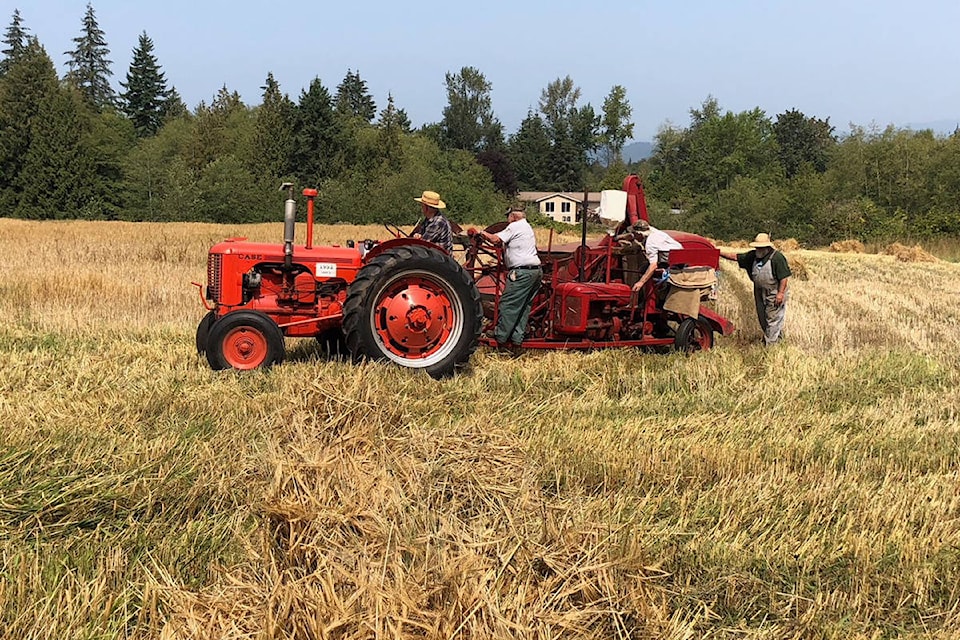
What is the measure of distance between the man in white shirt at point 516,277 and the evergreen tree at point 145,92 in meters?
73.1

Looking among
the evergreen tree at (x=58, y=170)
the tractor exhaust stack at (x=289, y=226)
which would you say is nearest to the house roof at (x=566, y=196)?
the tractor exhaust stack at (x=289, y=226)

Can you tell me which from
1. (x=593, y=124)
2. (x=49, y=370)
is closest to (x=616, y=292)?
(x=49, y=370)

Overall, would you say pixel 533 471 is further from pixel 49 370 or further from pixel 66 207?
pixel 66 207

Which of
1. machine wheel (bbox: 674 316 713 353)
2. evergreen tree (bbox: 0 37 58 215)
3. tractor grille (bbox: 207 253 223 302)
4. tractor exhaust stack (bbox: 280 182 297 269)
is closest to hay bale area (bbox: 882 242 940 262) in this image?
machine wheel (bbox: 674 316 713 353)

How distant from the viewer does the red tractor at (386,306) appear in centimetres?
548

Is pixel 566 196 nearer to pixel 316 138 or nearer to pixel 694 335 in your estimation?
pixel 694 335

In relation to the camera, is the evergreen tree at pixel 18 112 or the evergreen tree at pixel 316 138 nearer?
the evergreen tree at pixel 18 112

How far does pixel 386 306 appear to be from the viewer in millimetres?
5629

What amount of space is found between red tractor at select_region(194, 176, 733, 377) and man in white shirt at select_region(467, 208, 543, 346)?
0.17 metres

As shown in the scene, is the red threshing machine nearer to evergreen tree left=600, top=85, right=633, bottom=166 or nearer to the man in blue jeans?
the man in blue jeans

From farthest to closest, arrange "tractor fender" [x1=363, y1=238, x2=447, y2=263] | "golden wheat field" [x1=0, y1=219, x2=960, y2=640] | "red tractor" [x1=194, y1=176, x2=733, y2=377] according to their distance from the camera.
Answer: "tractor fender" [x1=363, y1=238, x2=447, y2=263]
"red tractor" [x1=194, y1=176, x2=733, y2=377]
"golden wheat field" [x1=0, y1=219, x2=960, y2=640]

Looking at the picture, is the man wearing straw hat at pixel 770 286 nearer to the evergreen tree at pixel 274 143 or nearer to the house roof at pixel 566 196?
the house roof at pixel 566 196

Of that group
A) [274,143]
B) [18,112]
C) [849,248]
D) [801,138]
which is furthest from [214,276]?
[801,138]

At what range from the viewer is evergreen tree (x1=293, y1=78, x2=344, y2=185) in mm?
42591
